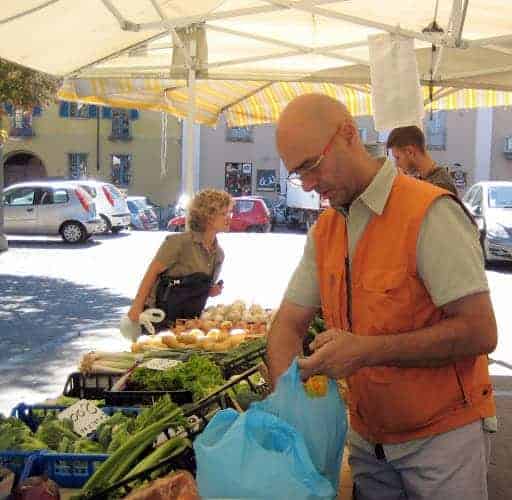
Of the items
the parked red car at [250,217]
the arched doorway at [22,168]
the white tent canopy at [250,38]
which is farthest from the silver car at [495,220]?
the arched doorway at [22,168]

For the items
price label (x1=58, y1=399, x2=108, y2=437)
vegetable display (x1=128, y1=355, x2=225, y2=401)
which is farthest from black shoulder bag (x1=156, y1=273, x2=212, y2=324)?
price label (x1=58, y1=399, x2=108, y2=437)

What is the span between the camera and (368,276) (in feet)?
6.87

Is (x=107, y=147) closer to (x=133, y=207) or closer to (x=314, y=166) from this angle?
(x=133, y=207)

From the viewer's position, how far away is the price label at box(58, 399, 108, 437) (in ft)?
10.8

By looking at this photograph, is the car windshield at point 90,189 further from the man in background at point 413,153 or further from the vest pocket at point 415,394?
the vest pocket at point 415,394

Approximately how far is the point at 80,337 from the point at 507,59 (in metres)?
6.10

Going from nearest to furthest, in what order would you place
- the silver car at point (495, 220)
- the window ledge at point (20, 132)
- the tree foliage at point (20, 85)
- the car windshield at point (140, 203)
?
the tree foliage at point (20, 85) < the silver car at point (495, 220) < the car windshield at point (140, 203) < the window ledge at point (20, 132)

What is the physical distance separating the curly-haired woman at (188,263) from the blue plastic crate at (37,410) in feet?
→ 5.82

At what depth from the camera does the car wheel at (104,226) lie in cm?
2481

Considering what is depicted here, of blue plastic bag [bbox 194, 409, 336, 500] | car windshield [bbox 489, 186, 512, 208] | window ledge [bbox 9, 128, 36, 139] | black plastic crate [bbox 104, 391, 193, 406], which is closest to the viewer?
blue plastic bag [bbox 194, 409, 336, 500]

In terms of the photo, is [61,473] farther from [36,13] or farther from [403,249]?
[36,13]

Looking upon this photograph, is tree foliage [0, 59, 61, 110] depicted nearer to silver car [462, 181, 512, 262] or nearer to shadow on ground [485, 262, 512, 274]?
silver car [462, 181, 512, 262]

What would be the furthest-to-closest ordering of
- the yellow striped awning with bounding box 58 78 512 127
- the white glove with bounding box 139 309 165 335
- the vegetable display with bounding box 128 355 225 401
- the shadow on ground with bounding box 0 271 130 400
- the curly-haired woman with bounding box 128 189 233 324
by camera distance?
the shadow on ground with bounding box 0 271 130 400, the yellow striped awning with bounding box 58 78 512 127, the curly-haired woman with bounding box 128 189 233 324, the white glove with bounding box 139 309 165 335, the vegetable display with bounding box 128 355 225 401

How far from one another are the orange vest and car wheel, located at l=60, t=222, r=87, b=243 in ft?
74.4
